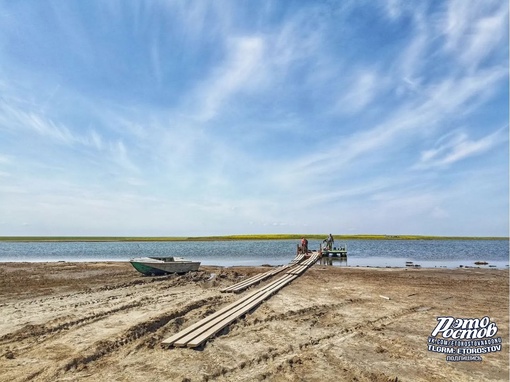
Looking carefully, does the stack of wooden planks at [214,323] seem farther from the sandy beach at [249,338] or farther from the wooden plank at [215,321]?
the sandy beach at [249,338]

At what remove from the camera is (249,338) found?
7.38 metres

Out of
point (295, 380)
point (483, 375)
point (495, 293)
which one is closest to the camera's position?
point (295, 380)

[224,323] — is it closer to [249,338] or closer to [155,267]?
[249,338]

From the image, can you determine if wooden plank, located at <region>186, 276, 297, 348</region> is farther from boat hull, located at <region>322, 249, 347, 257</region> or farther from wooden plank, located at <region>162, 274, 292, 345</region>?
boat hull, located at <region>322, 249, 347, 257</region>

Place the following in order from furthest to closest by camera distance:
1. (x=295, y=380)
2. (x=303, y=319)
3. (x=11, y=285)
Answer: (x=11, y=285)
(x=303, y=319)
(x=295, y=380)

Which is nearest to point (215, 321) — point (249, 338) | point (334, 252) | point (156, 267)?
point (249, 338)

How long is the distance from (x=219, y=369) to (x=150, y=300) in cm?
685

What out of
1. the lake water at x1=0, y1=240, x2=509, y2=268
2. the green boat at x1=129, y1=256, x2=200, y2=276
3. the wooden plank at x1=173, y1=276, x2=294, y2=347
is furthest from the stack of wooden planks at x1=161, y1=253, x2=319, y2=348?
the lake water at x1=0, y1=240, x2=509, y2=268

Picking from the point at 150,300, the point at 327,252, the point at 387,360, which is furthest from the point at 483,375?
the point at 327,252

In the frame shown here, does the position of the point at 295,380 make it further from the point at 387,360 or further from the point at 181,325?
the point at 181,325

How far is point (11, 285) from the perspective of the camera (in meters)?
16.7

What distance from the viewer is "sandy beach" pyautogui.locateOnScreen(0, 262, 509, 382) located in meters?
5.63

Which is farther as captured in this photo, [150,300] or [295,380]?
[150,300]

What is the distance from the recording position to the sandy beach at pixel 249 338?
5629 millimetres
